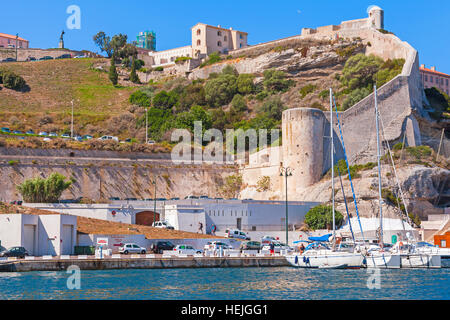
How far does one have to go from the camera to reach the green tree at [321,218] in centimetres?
4909

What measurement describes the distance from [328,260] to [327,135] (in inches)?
889

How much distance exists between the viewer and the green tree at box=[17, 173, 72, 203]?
4981 cm

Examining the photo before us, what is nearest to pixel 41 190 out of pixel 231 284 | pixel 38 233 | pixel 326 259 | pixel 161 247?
pixel 38 233

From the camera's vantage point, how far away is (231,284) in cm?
2912

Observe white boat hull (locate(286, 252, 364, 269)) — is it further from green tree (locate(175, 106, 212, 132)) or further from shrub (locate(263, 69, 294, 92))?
shrub (locate(263, 69, 294, 92))

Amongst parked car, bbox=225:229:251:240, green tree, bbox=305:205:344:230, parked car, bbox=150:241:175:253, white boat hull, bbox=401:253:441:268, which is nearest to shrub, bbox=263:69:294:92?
green tree, bbox=305:205:344:230

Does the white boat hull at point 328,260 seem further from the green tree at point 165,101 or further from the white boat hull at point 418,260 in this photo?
the green tree at point 165,101

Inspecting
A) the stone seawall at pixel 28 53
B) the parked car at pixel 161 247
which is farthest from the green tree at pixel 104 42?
the parked car at pixel 161 247

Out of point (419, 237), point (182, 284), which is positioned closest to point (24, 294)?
point (182, 284)

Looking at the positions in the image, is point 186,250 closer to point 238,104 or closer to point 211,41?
point 238,104

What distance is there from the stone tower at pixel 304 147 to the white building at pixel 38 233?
23.3 meters

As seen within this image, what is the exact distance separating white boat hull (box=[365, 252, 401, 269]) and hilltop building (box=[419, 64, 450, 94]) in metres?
65.6

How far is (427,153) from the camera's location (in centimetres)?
5481
